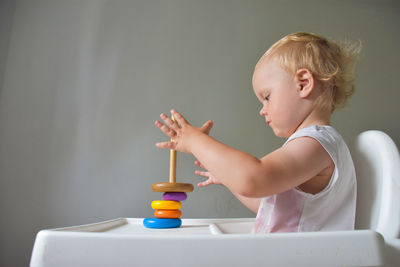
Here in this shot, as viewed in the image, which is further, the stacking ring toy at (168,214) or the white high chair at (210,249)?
the stacking ring toy at (168,214)

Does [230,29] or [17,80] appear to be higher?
[230,29]

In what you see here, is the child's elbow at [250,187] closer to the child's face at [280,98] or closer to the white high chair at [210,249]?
the white high chair at [210,249]

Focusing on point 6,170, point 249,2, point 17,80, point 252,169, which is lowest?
point 6,170

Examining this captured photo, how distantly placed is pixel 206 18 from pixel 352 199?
118 cm

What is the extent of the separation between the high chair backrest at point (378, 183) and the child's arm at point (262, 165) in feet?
0.31

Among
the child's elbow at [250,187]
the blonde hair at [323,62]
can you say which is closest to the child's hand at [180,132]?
the child's elbow at [250,187]

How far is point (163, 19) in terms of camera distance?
1427mm

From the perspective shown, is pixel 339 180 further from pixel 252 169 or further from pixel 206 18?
pixel 206 18

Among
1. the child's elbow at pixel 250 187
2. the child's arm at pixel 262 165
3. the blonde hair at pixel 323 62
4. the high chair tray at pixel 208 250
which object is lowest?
the high chair tray at pixel 208 250

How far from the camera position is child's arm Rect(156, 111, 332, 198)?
41cm

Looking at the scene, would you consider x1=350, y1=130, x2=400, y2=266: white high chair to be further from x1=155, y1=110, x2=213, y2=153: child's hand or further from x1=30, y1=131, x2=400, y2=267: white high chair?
x1=155, y1=110, x2=213, y2=153: child's hand

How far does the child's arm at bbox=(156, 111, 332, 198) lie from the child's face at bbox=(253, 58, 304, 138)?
0.11m

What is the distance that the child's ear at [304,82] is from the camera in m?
0.57

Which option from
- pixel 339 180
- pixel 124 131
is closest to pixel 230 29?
pixel 124 131
